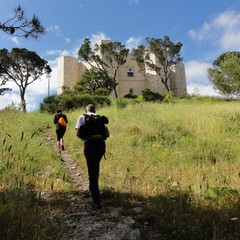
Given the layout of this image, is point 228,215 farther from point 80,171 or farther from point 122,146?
point 122,146

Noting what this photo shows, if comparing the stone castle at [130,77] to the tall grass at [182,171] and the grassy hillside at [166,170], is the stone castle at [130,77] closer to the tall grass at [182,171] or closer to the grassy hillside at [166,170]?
the tall grass at [182,171]

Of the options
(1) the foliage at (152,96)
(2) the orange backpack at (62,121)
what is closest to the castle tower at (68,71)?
(1) the foliage at (152,96)

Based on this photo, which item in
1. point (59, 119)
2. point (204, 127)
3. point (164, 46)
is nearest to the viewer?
point (59, 119)

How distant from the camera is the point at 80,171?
7199 millimetres

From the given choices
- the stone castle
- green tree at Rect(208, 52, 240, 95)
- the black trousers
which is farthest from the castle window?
the black trousers

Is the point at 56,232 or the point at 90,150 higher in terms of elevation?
the point at 90,150

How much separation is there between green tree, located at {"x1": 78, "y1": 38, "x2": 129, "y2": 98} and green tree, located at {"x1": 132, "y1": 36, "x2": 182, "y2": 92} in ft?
8.81

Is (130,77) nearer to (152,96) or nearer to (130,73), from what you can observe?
(130,73)

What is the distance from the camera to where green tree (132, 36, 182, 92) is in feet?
129

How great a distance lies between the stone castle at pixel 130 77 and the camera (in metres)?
41.0

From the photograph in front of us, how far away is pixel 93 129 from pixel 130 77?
3870 cm

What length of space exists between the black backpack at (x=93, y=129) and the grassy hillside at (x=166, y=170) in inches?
37.1

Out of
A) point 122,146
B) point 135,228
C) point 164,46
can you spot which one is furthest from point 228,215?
point 164,46

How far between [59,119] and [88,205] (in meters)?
5.58
